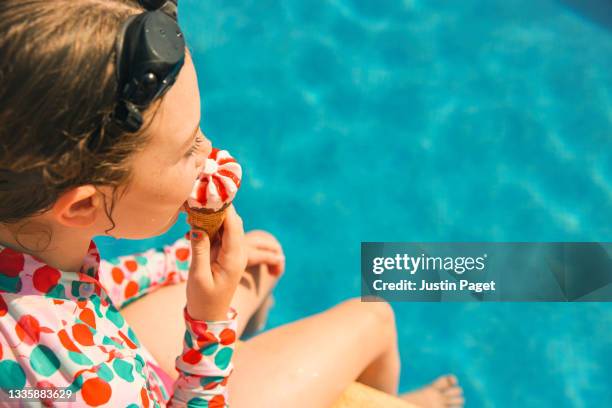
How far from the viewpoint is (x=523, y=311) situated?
3283 millimetres

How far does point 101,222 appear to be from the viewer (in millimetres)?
1463

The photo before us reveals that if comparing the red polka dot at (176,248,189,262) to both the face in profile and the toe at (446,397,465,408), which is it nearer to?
the face in profile

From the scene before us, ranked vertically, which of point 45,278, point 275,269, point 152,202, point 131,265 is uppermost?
point 152,202

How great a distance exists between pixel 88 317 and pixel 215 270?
0.32 meters

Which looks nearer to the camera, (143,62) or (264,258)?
(143,62)

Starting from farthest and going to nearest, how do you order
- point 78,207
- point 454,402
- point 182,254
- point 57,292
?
point 454,402 → point 182,254 → point 57,292 → point 78,207

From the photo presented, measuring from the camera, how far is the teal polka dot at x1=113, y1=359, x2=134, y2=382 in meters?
1.49

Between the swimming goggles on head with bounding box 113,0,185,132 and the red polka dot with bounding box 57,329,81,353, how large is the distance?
45 cm

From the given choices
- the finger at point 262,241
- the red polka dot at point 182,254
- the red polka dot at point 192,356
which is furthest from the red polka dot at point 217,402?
the finger at point 262,241

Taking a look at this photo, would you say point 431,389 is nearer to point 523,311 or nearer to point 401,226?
point 523,311

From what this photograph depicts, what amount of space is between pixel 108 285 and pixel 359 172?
66.6 inches

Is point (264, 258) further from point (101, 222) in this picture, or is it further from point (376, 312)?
point (101, 222)

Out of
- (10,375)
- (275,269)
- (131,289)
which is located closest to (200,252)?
(10,375)

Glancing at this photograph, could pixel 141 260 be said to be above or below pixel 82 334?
below
